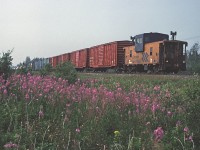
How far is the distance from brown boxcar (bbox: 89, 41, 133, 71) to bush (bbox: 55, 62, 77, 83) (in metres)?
20.9

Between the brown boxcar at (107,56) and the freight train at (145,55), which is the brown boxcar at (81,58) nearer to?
the brown boxcar at (107,56)

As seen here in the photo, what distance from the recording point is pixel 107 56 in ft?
135

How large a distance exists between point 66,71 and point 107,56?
24.2 meters

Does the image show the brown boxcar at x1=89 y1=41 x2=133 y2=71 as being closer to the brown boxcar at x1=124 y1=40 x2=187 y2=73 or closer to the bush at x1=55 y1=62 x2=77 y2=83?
the brown boxcar at x1=124 y1=40 x2=187 y2=73

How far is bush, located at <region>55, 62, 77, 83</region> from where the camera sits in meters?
16.3

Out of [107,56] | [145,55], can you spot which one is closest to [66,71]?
[145,55]

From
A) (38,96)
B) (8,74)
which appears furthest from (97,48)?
(38,96)

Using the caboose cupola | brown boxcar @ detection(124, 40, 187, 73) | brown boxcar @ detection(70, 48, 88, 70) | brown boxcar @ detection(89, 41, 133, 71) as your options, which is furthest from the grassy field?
brown boxcar @ detection(70, 48, 88, 70)

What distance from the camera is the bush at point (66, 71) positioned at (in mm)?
16297

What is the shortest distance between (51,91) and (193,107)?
11.2 feet

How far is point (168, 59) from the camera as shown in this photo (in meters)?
31.1

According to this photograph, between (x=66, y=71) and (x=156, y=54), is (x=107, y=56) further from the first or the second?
(x=66, y=71)

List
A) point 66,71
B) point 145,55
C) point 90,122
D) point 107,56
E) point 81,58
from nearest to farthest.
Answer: point 90,122 → point 66,71 → point 145,55 → point 107,56 → point 81,58

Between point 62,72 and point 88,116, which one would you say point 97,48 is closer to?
point 62,72
